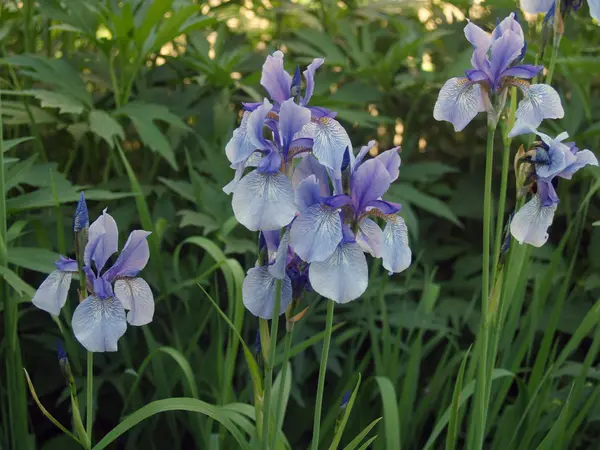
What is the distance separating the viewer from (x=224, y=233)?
1.84m

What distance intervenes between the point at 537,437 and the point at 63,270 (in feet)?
3.93

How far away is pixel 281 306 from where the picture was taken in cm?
103

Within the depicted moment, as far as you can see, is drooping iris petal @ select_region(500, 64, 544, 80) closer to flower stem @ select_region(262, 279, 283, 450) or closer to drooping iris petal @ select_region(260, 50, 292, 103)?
drooping iris petal @ select_region(260, 50, 292, 103)

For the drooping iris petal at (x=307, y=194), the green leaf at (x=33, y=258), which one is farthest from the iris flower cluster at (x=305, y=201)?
the green leaf at (x=33, y=258)

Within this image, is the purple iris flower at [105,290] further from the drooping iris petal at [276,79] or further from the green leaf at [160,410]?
the drooping iris petal at [276,79]

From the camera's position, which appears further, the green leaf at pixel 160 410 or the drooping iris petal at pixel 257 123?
the green leaf at pixel 160 410

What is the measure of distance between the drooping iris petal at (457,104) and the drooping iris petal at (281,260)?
1.10 feet

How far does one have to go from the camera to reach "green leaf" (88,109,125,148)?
1.87 m

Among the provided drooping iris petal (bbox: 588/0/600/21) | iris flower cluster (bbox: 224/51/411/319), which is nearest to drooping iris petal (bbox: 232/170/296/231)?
iris flower cluster (bbox: 224/51/411/319)

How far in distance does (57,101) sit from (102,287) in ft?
3.26

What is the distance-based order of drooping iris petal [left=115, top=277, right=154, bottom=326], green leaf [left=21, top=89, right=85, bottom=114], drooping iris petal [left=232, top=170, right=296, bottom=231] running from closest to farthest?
drooping iris petal [left=232, top=170, right=296, bottom=231], drooping iris petal [left=115, top=277, right=154, bottom=326], green leaf [left=21, top=89, right=85, bottom=114]

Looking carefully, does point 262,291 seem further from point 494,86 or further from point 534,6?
point 534,6

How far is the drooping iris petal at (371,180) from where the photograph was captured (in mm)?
968

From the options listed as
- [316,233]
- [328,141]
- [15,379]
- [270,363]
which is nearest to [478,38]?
[328,141]
